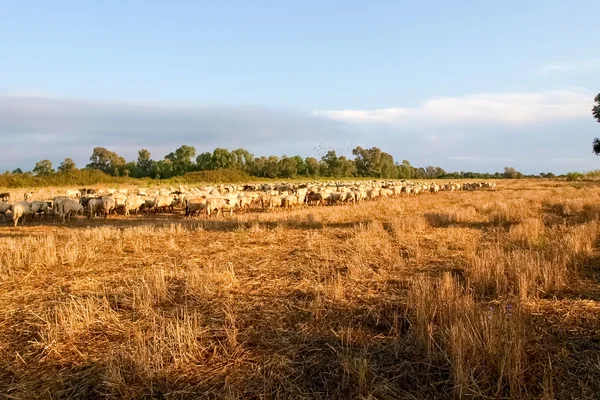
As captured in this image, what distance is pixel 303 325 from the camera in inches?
186

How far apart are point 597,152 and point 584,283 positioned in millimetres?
31739

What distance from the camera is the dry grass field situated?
352 centimetres

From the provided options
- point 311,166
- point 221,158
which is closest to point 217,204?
point 221,158

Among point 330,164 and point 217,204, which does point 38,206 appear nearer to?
point 217,204

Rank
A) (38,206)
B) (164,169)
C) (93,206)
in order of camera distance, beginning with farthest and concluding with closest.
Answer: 1. (164,169)
2. (93,206)
3. (38,206)

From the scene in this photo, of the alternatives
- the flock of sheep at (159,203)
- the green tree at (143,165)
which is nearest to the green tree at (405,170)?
the green tree at (143,165)

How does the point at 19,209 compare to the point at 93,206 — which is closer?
the point at 19,209

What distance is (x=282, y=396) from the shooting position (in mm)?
3395

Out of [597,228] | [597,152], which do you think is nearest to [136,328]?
[597,228]

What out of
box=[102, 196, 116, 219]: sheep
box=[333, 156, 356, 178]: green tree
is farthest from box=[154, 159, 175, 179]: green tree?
box=[102, 196, 116, 219]: sheep

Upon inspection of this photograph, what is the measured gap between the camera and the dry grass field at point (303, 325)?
11.6 feet

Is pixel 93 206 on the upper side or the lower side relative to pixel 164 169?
lower

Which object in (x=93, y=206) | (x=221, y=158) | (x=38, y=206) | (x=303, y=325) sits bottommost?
(x=303, y=325)

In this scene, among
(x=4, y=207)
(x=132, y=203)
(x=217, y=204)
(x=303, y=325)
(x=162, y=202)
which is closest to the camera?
(x=303, y=325)
